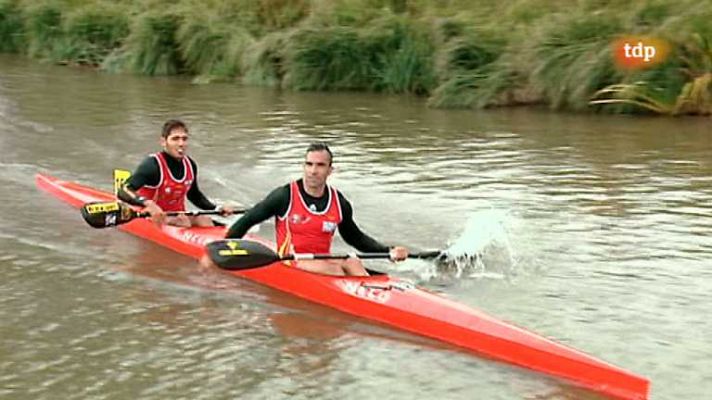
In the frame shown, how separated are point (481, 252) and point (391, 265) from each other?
0.77 meters

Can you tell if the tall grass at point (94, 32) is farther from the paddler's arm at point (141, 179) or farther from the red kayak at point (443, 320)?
the red kayak at point (443, 320)

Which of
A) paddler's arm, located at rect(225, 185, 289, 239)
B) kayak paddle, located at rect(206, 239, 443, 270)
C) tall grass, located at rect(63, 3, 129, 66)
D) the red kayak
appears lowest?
the red kayak

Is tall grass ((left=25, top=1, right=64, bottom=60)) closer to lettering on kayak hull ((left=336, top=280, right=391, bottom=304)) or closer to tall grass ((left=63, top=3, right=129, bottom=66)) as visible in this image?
tall grass ((left=63, top=3, right=129, bottom=66))

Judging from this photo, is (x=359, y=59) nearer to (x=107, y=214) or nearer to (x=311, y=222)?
(x=107, y=214)

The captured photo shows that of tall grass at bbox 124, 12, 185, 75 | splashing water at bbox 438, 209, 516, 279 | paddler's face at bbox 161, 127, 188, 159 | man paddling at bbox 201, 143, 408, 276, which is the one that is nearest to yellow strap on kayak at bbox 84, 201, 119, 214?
paddler's face at bbox 161, 127, 188, 159

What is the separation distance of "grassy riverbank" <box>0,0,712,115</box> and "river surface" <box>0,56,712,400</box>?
831mm

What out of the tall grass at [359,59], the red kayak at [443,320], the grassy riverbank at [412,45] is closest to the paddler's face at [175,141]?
the red kayak at [443,320]

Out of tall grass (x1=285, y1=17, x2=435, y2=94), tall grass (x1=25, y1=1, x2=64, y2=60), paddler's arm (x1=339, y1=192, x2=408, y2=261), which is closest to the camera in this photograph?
paddler's arm (x1=339, y1=192, x2=408, y2=261)

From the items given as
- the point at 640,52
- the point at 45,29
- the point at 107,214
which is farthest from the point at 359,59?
the point at 107,214

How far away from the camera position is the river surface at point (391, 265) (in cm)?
688

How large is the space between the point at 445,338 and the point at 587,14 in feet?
42.0

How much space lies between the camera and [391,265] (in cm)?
951

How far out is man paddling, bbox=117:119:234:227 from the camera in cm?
980

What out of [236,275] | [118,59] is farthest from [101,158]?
[118,59]
